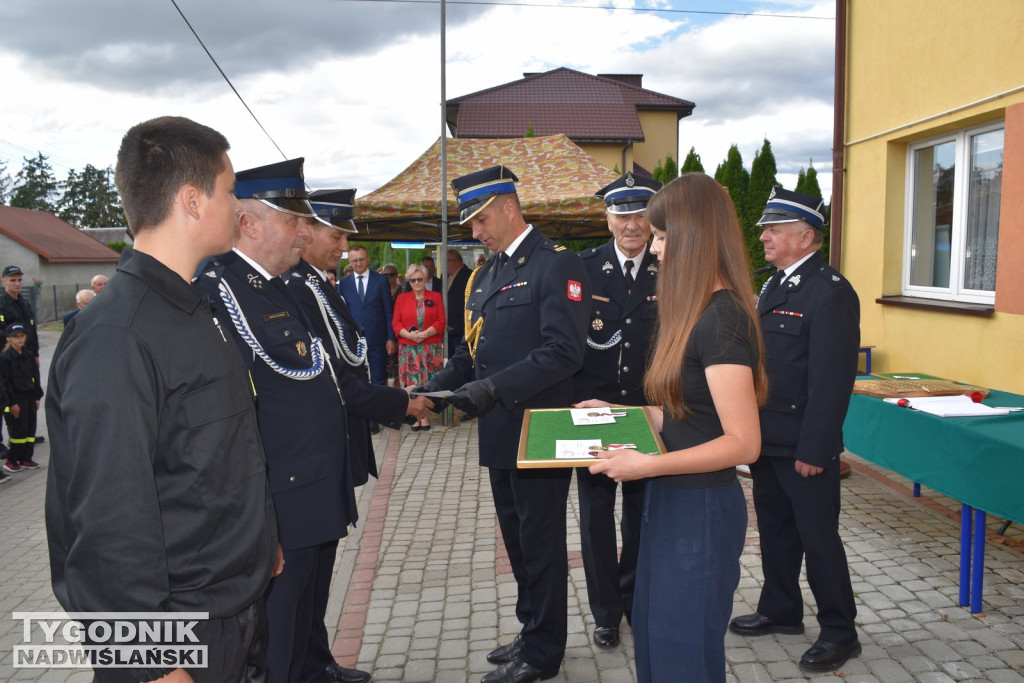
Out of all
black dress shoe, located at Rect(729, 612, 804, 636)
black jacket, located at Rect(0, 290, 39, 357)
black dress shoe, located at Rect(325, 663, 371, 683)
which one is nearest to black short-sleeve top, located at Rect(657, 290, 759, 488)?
black dress shoe, located at Rect(729, 612, 804, 636)

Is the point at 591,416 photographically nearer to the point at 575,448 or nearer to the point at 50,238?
the point at 575,448

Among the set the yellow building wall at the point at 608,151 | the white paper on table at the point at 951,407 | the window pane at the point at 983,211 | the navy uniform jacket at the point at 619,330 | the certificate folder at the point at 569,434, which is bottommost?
the white paper on table at the point at 951,407

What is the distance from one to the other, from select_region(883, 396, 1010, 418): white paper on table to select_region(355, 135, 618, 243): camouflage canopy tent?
208 inches

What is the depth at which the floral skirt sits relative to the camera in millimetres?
9250

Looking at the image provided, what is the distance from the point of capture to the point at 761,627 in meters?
3.68

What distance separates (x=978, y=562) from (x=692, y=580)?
8.12 feet

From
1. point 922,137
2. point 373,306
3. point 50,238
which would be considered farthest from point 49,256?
point 922,137

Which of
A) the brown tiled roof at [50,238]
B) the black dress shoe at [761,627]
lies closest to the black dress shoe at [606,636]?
the black dress shoe at [761,627]

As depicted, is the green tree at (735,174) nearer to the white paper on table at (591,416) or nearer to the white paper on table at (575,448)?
the white paper on table at (591,416)

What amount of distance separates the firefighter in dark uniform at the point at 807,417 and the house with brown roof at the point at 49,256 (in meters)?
33.0

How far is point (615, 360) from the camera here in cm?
383

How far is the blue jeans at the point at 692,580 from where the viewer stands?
7.02 ft

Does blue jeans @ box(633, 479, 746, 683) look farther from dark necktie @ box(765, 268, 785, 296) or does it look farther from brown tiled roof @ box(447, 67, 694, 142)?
brown tiled roof @ box(447, 67, 694, 142)

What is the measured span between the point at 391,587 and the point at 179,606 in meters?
2.98
